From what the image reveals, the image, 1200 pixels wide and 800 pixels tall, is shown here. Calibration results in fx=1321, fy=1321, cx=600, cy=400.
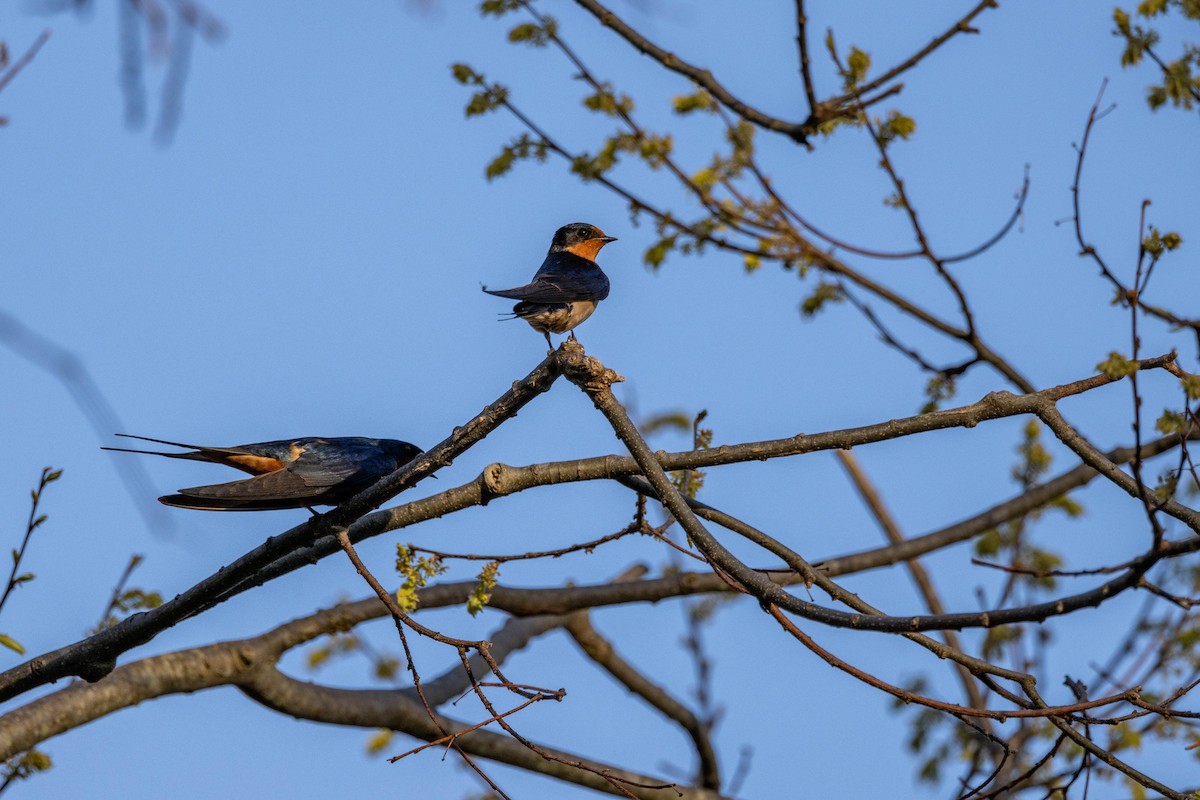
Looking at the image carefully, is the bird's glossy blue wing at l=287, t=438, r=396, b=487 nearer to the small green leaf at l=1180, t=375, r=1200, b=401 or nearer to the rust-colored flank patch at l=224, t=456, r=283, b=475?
the rust-colored flank patch at l=224, t=456, r=283, b=475

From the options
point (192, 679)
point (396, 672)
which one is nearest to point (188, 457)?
point (192, 679)

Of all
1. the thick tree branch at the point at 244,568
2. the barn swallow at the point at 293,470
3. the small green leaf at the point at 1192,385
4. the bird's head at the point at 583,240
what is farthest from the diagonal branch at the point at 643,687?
the small green leaf at the point at 1192,385

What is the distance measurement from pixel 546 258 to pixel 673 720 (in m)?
3.34

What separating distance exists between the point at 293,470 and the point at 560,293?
6.25 ft

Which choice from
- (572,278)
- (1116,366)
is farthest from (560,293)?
(1116,366)

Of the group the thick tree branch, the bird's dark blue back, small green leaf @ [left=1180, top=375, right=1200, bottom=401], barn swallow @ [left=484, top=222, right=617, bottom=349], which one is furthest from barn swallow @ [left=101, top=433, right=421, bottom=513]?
small green leaf @ [left=1180, top=375, right=1200, bottom=401]

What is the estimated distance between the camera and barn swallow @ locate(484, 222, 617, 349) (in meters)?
6.40

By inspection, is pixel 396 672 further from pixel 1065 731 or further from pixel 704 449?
pixel 1065 731

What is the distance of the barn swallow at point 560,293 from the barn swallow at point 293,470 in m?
0.89

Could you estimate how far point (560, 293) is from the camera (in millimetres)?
6598

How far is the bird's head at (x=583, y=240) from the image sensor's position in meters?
8.53

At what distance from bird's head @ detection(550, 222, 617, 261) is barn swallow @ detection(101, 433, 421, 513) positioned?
2.98 meters

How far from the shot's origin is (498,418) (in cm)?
436

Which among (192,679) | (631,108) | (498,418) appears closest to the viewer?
(498,418)
